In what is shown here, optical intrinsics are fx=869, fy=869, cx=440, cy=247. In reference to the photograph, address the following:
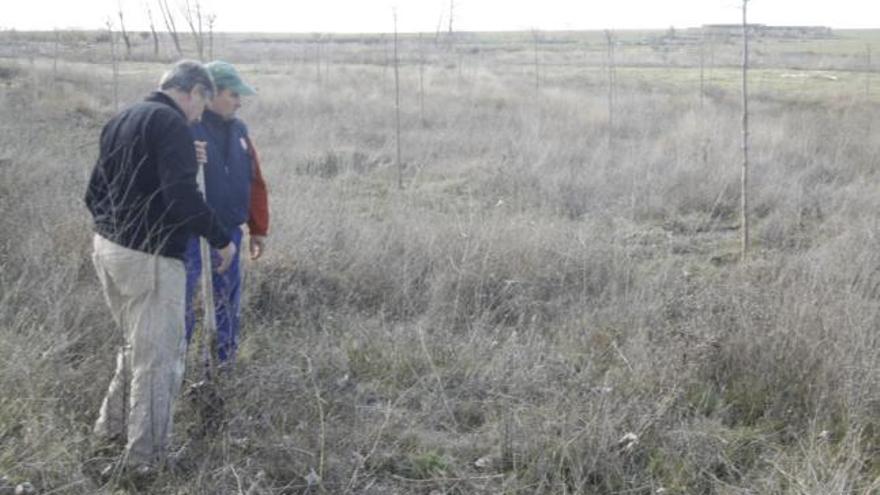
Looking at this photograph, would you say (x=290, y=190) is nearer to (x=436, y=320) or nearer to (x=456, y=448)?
(x=436, y=320)

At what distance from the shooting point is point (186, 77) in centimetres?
344

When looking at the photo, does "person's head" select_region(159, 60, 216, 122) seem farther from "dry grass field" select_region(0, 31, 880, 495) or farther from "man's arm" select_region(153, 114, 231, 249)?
"dry grass field" select_region(0, 31, 880, 495)

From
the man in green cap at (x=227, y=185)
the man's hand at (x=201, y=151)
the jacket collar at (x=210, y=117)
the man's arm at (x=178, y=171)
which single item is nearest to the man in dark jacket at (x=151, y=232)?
the man's arm at (x=178, y=171)

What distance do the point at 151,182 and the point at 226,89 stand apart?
0.93 metres

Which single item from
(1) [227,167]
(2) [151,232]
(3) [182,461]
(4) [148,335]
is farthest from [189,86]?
(3) [182,461]

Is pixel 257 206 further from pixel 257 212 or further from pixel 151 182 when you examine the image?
pixel 151 182

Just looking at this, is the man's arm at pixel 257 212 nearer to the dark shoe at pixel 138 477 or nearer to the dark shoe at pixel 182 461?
the dark shoe at pixel 182 461

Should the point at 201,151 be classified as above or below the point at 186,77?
below

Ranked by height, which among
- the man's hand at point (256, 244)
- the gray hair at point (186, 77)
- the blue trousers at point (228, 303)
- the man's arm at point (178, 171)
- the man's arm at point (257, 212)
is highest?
the gray hair at point (186, 77)

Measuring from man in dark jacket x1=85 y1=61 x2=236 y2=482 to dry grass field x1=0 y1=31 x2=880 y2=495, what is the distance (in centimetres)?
29

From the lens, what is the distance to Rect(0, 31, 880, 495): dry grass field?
361cm

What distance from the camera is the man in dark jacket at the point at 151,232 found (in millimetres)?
3299

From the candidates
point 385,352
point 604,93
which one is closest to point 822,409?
point 385,352

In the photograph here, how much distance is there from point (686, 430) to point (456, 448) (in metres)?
1.02
